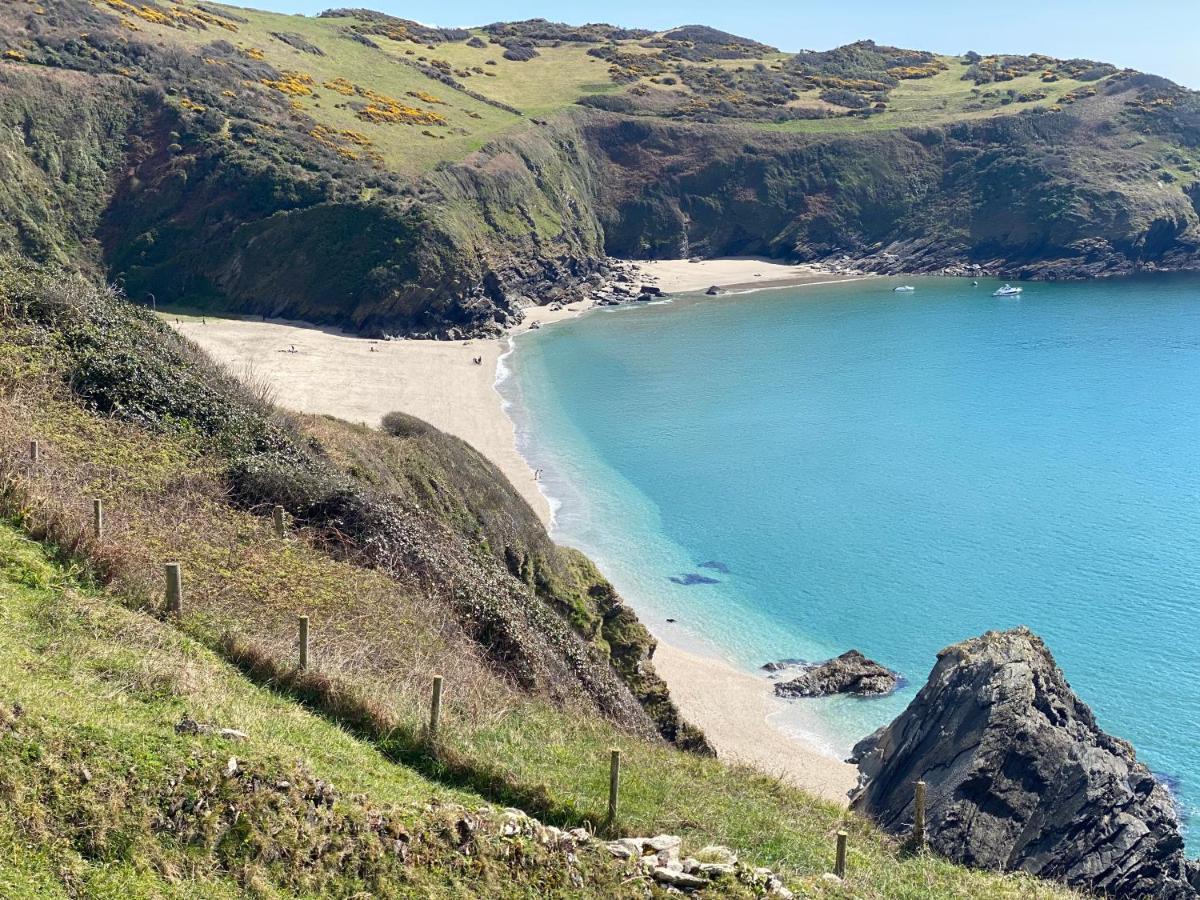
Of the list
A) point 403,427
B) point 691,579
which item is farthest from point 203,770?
point 691,579

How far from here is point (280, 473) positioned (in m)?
19.6

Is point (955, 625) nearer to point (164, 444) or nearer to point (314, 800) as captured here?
point (164, 444)

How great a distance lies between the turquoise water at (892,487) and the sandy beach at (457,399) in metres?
1.39

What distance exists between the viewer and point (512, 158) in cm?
10994

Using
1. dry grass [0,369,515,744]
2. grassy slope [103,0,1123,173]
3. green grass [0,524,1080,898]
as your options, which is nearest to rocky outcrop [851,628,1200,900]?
green grass [0,524,1080,898]

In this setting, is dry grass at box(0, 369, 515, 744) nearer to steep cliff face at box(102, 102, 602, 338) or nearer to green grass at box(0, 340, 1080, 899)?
green grass at box(0, 340, 1080, 899)

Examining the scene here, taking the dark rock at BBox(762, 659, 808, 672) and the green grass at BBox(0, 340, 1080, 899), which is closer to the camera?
the green grass at BBox(0, 340, 1080, 899)

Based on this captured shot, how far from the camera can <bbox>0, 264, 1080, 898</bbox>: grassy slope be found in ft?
37.9

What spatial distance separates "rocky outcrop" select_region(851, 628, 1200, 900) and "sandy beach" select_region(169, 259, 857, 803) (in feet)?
15.3

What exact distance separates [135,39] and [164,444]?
91078 mm

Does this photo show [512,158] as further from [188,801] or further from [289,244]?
[188,801]

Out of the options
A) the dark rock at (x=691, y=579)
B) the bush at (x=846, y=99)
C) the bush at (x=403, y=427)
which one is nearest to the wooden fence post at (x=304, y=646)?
the bush at (x=403, y=427)

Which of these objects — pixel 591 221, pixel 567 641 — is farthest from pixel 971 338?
pixel 567 641

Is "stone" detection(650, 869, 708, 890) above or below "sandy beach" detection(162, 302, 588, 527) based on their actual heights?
above
